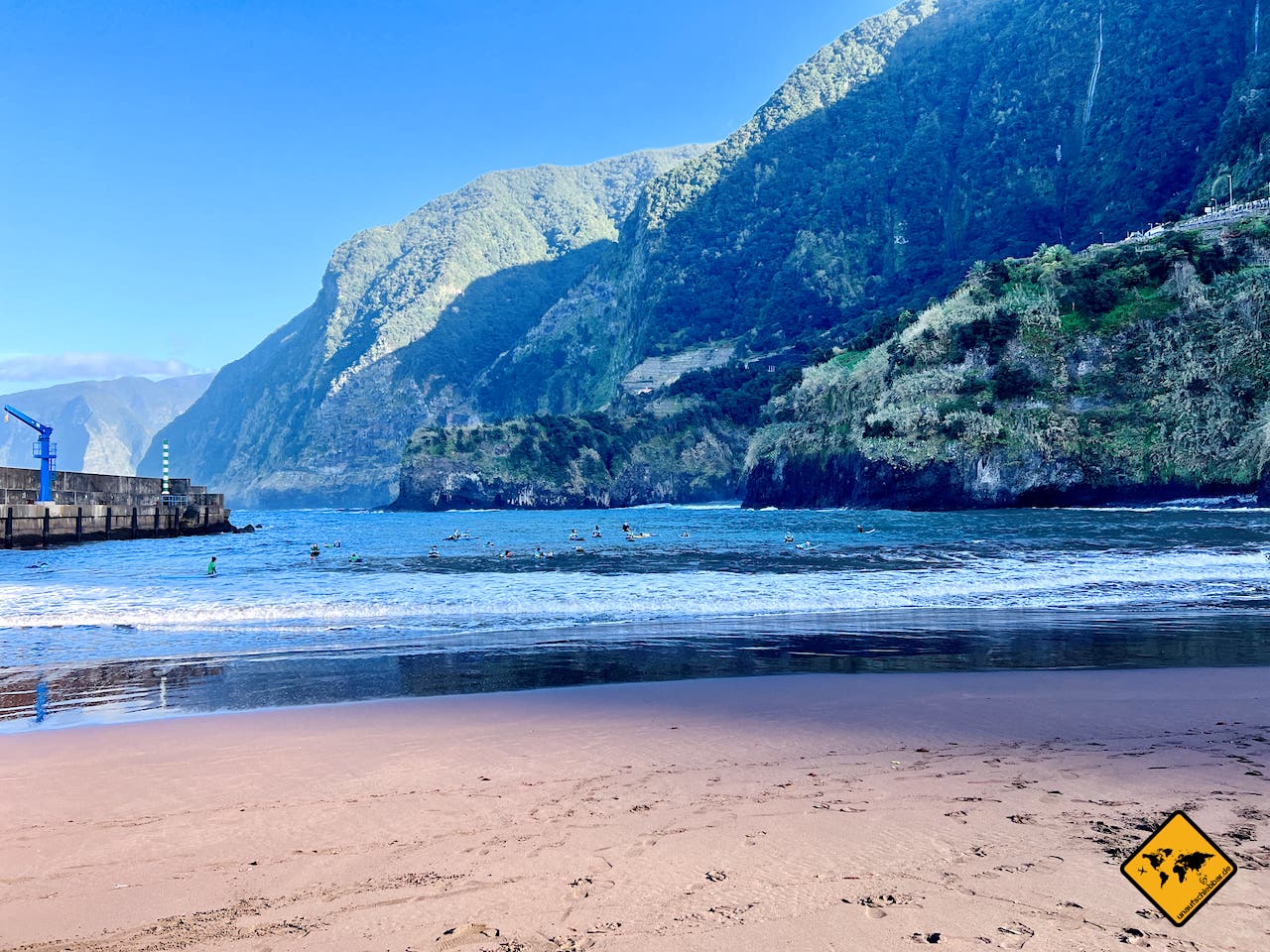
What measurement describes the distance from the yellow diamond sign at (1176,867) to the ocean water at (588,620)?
33.4ft

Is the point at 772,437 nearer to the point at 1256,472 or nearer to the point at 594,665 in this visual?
the point at 1256,472

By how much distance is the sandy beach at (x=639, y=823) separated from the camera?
476 cm

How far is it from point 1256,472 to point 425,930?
8570 cm

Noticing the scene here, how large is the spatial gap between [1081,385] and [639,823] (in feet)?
305

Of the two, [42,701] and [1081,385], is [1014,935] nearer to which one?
[42,701]

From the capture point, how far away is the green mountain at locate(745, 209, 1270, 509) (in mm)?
77562

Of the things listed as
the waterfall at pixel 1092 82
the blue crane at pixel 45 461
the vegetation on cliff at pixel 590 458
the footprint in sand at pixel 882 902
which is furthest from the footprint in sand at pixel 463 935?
the waterfall at pixel 1092 82

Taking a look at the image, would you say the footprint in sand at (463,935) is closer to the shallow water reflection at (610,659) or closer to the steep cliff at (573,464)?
the shallow water reflection at (610,659)

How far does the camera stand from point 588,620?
19438 millimetres

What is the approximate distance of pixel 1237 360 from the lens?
78438 millimetres

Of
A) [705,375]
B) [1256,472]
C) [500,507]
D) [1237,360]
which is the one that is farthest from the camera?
[705,375]

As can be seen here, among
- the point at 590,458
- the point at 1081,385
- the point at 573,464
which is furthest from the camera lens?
the point at 590,458

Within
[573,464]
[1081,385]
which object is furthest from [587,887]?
[573,464]

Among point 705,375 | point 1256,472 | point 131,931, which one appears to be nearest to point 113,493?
point 131,931
